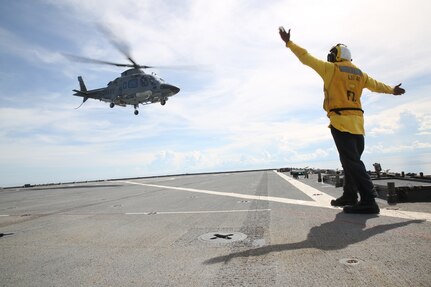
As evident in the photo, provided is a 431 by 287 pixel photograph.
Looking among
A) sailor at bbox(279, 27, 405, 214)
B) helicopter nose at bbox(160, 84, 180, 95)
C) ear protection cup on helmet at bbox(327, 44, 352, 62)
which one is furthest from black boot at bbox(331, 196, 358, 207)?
helicopter nose at bbox(160, 84, 180, 95)

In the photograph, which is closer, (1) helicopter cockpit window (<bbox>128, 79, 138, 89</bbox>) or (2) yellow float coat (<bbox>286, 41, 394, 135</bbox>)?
(2) yellow float coat (<bbox>286, 41, 394, 135</bbox>)

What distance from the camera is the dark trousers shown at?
5441 millimetres

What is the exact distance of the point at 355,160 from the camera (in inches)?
220

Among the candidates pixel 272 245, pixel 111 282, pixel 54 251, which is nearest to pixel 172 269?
pixel 111 282

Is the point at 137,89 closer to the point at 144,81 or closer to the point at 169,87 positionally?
the point at 144,81

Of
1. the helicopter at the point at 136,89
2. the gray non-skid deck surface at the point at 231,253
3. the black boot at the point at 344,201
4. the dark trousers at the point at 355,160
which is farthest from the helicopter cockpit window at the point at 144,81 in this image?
the dark trousers at the point at 355,160

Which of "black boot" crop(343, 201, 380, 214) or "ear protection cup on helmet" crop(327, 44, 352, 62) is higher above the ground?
"ear protection cup on helmet" crop(327, 44, 352, 62)

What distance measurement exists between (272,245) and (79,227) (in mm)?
3774

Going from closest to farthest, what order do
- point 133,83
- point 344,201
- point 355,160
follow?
point 355,160 → point 344,201 → point 133,83

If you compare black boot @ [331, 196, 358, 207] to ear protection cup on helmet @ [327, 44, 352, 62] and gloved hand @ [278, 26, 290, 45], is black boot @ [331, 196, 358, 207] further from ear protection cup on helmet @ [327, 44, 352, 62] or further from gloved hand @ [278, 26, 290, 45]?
gloved hand @ [278, 26, 290, 45]

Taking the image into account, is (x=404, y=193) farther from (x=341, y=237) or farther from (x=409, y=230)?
(x=341, y=237)

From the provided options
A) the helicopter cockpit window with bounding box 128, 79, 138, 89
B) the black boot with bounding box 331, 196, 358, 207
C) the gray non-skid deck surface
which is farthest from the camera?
the helicopter cockpit window with bounding box 128, 79, 138, 89

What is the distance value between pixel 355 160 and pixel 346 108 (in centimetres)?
95

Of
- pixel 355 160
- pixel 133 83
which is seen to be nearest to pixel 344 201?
pixel 355 160
